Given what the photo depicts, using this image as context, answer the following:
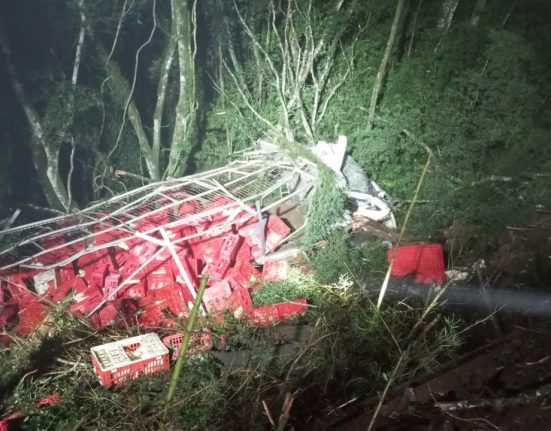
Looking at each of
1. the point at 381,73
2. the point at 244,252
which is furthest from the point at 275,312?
the point at 381,73

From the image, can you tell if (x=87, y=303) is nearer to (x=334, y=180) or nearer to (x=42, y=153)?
(x=334, y=180)

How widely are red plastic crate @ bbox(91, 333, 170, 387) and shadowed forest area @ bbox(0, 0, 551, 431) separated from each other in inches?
7.4

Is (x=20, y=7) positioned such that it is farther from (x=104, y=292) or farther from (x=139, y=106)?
(x=104, y=292)

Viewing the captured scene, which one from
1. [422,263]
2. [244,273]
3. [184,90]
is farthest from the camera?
[184,90]

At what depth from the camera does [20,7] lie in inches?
401

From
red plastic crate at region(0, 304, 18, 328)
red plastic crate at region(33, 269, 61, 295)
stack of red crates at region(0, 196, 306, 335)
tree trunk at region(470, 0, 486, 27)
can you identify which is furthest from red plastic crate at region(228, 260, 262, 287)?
tree trunk at region(470, 0, 486, 27)

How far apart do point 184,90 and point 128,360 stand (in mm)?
8034

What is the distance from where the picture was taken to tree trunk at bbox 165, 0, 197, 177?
10.2 m

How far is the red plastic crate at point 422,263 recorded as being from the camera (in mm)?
6203

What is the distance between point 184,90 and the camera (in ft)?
34.8

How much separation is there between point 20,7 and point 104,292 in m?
8.68

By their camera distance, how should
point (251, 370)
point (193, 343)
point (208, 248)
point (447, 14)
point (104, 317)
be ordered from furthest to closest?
point (447, 14) → point (208, 248) → point (104, 317) → point (193, 343) → point (251, 370)

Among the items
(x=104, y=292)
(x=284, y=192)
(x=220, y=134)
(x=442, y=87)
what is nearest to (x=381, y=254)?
(x=284, y=192)

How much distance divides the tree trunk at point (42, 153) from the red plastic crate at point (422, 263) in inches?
331
